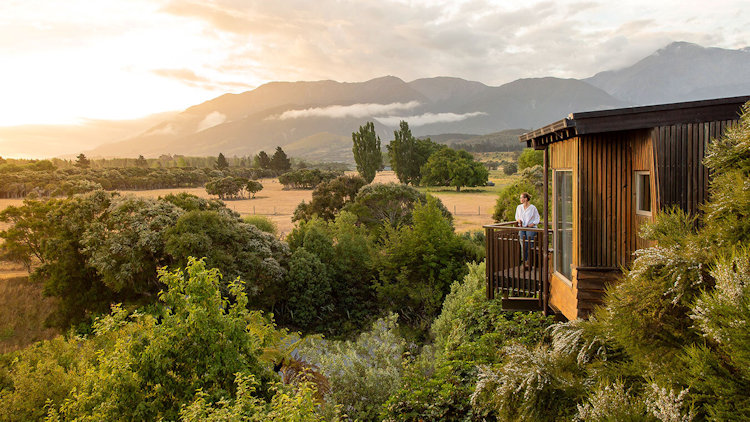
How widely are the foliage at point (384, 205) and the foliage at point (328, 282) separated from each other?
805 centimetres

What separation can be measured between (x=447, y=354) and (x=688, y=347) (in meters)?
6.48

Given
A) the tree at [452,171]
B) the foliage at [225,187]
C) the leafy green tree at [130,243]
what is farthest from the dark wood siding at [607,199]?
the foliage at [225,187]

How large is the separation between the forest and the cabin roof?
1171 mm

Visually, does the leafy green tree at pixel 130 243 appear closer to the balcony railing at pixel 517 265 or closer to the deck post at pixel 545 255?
the balcony railing at pixel 517 265

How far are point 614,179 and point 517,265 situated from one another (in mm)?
3112

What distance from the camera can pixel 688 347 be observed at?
11.5 ft

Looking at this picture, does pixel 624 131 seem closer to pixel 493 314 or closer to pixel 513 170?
pixel 493 314

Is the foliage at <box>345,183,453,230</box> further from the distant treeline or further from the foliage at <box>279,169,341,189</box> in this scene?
the foliage at <box>279,169,341,189</box>

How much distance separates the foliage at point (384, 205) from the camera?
3650 centimetres

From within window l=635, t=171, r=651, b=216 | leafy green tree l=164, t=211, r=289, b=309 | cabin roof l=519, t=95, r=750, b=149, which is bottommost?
leafy green tree l=164, t=211, r=289, b=309

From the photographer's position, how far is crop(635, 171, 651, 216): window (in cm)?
604

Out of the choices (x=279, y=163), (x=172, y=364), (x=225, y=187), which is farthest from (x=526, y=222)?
(x=279, y=163)

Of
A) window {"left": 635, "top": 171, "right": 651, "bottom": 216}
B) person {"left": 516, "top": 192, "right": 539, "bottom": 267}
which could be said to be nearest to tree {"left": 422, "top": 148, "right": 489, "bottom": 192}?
person {"left": 516, "top": 192, "right": 539, "bottom": 267}

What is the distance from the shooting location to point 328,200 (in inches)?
1634
